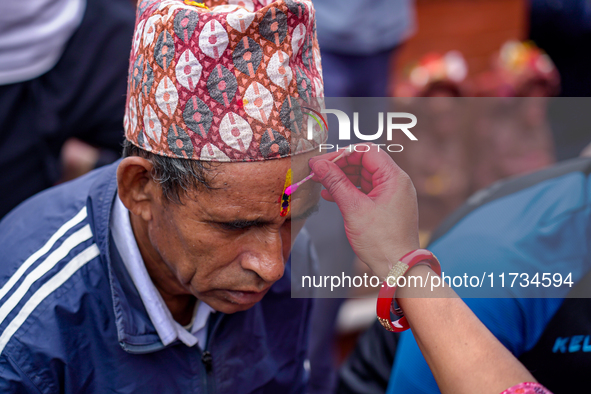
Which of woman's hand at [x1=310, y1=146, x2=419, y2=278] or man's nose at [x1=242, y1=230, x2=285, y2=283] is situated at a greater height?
→ woman's hand at [x1=310, y1=146, x2=419, y2=278]

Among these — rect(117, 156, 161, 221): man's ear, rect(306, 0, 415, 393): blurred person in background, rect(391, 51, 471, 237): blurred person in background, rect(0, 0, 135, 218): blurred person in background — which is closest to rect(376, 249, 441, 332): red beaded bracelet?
rect(391, 51, 471, 237): blurred person in background

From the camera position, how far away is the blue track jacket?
1266 mm

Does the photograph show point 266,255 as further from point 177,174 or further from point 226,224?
point 177,174

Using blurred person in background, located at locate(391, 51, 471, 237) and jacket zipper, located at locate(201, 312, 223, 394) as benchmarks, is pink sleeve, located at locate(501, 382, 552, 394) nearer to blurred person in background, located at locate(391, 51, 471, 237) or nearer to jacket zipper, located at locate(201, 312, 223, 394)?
blurred person in background, located at locate(391, 51, 471, 237)

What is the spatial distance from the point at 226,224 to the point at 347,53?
2170 mm

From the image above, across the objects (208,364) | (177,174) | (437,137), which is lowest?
(208,364)

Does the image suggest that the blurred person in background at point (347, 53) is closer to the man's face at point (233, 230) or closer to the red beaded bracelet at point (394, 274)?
the man's face at point (233, 230)

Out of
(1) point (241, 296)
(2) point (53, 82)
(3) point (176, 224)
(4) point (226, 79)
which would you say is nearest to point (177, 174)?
(3) point (176, 224)

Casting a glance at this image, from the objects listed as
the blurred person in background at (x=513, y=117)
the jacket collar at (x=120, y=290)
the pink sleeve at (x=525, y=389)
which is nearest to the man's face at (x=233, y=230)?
the jacket collar at (x=120, y=290)

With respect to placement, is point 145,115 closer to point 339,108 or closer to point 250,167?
point 250,167

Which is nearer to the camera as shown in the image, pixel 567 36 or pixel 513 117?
pixel 513 117

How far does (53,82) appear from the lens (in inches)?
83.0

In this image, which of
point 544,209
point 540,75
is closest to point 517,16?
point 540,75

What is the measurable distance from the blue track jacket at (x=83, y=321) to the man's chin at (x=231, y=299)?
0.53ft
